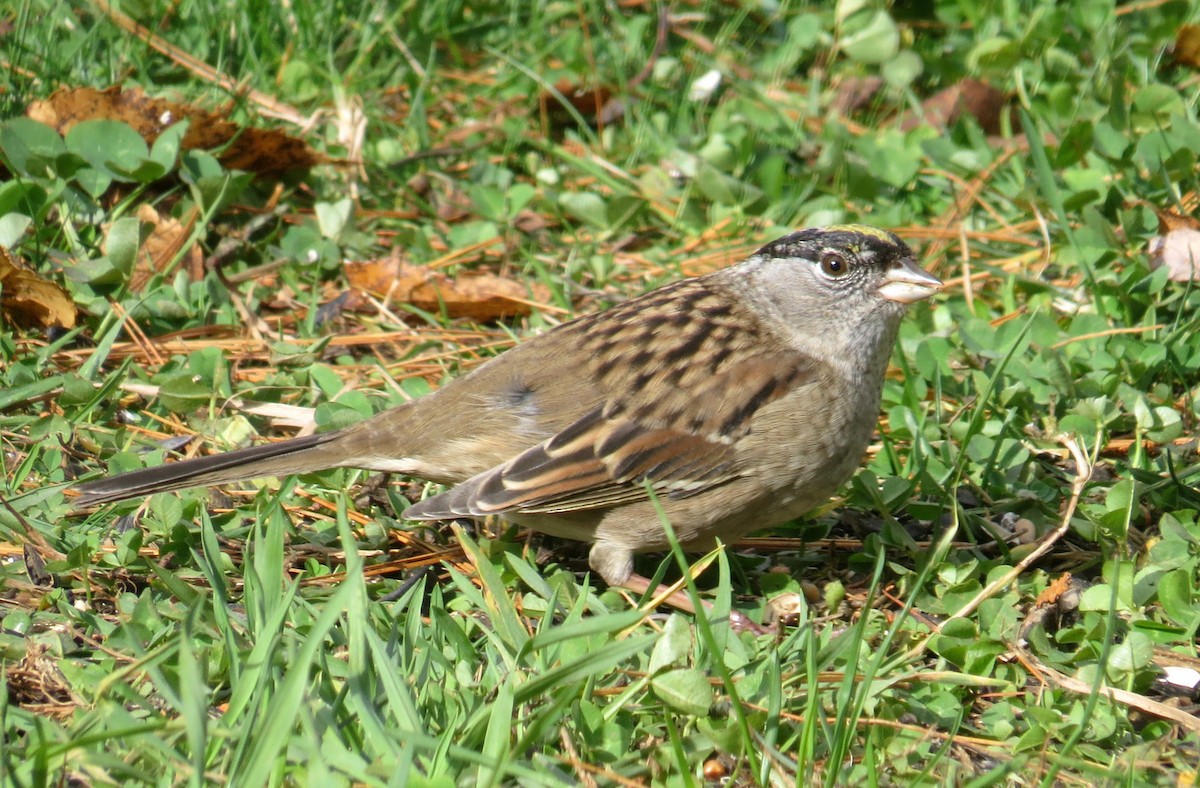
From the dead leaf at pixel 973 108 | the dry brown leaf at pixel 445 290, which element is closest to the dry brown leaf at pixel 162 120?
the dry brown leaf at pixel 445 290

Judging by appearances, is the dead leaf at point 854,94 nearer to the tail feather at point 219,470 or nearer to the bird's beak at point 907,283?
the bird's beak at point 907,283

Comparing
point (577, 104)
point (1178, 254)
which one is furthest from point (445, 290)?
point (1178, 254)

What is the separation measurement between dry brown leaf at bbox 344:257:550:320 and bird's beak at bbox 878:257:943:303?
1387mm

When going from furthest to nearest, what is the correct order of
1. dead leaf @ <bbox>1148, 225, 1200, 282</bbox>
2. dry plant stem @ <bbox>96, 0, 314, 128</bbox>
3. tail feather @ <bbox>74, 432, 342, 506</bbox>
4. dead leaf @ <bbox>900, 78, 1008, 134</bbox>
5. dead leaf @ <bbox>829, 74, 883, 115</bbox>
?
dead leaf @ <bbox>829, 74, 883, 115</bbox> → dead leaf @ <bbox>900, 78, 1008, 134</bbox> → dry plant stem @ <bbox>96, 0, 314, 128</bbox> → dead leaf @ <bbox>1148, 225, 1200, 282</bbox> → tail feather @ <bbox>74, 432, 342, 506</bbox>

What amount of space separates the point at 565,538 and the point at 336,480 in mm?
612

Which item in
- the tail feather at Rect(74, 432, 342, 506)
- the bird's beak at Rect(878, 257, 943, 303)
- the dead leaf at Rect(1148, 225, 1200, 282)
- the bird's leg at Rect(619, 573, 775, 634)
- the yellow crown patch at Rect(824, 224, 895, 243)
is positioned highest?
the yellow crown patch at Rect(824, 224, 895, 243)

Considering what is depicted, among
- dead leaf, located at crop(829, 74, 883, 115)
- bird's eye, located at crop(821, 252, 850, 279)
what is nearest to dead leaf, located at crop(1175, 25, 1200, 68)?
dead leaf, located at crop(829, 74, 883, 115)

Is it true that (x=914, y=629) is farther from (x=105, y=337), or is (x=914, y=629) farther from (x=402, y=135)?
(x=402, y=135)

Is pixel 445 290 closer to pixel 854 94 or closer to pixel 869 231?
pixel 869 231

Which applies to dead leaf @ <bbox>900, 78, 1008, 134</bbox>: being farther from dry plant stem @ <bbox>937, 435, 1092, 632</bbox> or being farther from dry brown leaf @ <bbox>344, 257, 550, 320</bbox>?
dry plant stem @ <bbox>937, 435, 1092, 632</bbox>

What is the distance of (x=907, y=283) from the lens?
11.7ft

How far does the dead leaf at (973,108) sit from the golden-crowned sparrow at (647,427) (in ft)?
7.00

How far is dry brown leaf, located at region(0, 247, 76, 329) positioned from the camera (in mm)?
3984

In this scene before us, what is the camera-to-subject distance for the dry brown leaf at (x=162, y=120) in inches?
176
